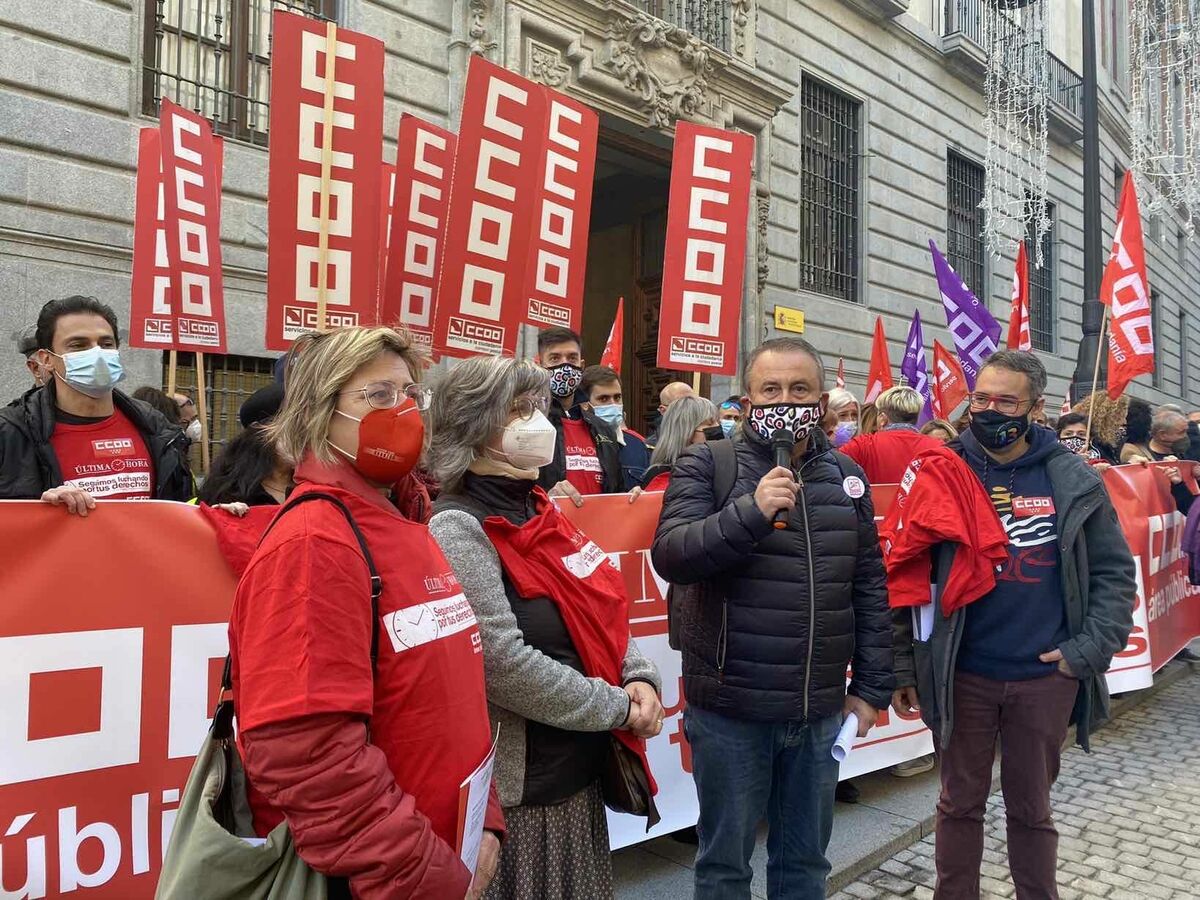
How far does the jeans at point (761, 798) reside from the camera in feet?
8.50

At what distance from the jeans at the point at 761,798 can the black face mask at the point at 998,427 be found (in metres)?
1.15

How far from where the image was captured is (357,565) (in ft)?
4.77

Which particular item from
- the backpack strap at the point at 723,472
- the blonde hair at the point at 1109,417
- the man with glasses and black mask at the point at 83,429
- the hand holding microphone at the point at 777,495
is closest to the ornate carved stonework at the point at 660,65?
the blonde hair at the point at 1109,417

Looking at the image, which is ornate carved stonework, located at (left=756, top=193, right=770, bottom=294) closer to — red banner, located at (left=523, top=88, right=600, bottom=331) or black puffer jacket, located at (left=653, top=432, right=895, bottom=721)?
red banner, located at (left=523, top=88, right=600, bottom=331)

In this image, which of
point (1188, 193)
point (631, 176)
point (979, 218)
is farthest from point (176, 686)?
point (1188, 193)

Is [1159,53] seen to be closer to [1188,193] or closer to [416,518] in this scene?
[1188,193]

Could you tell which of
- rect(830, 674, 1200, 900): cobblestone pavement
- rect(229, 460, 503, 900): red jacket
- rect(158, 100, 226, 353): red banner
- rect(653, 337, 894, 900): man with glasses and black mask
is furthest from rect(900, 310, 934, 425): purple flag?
rect(229, 460, 503, 900): red jacket

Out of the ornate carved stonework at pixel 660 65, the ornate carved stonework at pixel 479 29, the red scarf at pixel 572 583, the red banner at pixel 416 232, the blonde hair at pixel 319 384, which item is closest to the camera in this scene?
the blonde hair at pixel 319 384

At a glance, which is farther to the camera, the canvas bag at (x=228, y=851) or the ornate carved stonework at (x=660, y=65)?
the ornate carved stonework at (x=660, y=65)

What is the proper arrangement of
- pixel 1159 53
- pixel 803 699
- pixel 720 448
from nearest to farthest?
pixel 803 699 < pixel 720 448 < pixel 1159 53

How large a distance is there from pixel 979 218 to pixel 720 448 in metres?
17.2

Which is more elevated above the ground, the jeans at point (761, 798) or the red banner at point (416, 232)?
the red banner at point (416, 232)

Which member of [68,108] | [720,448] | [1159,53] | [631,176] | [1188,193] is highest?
[1159,53]

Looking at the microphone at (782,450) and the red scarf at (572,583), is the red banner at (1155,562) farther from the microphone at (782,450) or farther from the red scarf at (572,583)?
the red scarf at (572,583)
